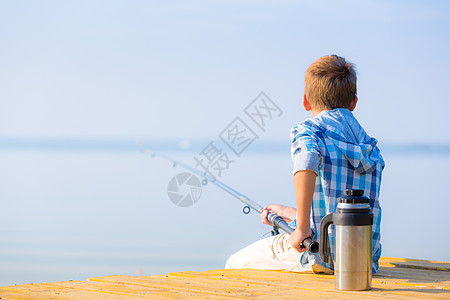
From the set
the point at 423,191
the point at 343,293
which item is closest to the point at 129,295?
the point at 343,293

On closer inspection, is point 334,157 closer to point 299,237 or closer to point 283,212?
point 299,237

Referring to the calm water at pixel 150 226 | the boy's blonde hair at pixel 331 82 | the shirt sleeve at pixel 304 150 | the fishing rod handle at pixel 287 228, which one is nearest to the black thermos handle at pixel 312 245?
the fishing rod handle at pixel 287 228

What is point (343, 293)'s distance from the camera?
111 inches

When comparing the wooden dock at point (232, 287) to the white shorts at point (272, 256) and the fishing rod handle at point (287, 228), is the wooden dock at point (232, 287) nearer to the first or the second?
the white shorts at point (272, 256)

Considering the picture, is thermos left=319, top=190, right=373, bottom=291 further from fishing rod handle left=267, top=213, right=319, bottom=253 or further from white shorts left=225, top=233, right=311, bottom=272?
white shorts left=225, top=233, right=311, bottom=272

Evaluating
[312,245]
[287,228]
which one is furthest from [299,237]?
[287,228]

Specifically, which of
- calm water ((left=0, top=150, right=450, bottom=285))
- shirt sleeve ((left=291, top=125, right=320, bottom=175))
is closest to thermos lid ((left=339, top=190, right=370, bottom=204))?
shirt sleeve ((left=291, top=125, right=320, bottom=175))

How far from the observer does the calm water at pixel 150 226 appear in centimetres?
724

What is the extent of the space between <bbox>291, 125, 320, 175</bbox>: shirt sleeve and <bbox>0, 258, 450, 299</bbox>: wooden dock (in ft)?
1.69

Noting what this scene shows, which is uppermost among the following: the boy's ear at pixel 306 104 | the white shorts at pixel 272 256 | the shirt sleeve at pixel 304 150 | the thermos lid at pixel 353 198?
the boy's ear at pixel 306 104

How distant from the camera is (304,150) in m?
3.08

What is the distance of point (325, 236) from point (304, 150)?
0.38 m

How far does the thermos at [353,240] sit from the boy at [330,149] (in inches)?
10.6

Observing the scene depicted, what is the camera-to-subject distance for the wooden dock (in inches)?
110
